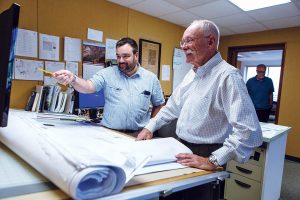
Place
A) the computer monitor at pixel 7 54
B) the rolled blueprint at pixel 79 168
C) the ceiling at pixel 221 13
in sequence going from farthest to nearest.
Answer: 1. the ceiling at pixel 221 13
2. the computer monitor at pixel 7 54
3. the rolled blueprint at pixel 79 168

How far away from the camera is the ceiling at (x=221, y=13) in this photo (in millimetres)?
3180

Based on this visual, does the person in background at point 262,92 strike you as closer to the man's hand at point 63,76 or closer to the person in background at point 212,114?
the person in background at point 212,114

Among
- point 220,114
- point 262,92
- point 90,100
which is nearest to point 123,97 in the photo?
point 90,100

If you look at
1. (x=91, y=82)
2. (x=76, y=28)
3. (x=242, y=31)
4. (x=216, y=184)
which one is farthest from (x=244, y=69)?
(x=216, y=184)

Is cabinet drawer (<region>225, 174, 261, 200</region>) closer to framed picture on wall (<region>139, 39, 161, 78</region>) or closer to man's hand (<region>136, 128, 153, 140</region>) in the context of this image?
man's hand (<region>136, 128, 153, 140</region>)

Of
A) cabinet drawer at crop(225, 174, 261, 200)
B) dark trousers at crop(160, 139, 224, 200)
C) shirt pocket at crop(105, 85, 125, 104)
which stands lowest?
cabinet drawer at crop(225, 174, 261, 200)

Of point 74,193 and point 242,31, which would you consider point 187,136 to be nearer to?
point 74,193

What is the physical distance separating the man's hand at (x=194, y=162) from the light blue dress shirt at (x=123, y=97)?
1.16m

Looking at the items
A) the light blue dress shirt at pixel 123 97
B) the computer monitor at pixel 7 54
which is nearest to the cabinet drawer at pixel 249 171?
the light blue dress shirt at pixel 123 97

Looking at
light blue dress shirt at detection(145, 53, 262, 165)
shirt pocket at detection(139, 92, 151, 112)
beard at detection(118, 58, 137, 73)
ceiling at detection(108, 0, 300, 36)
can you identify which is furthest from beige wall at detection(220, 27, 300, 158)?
light blue dress shirt at detection(145, 53, 262, 165)

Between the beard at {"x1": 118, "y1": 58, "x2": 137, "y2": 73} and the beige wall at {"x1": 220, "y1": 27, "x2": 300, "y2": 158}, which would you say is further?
the beige wall at {"x1": 220, "y1": 27, "x2": 300, "y2": 158}

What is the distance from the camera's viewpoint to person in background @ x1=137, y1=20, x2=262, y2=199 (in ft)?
3.07

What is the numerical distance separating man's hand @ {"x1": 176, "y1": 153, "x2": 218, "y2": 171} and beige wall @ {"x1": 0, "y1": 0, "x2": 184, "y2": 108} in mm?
2274

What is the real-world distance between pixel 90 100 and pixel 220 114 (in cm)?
187
